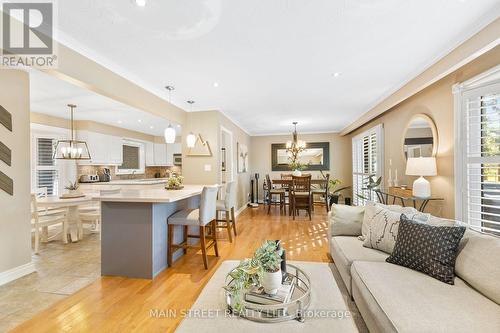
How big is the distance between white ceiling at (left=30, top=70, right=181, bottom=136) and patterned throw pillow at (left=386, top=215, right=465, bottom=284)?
172 inches

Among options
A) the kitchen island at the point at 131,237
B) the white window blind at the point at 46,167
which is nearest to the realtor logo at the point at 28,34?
the kitchen island at the point at 131,237

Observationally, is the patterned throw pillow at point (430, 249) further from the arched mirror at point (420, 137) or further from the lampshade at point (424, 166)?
the arched mirror at point (420, 137)

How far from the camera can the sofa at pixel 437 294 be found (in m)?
1.12

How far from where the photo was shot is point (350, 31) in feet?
6.61

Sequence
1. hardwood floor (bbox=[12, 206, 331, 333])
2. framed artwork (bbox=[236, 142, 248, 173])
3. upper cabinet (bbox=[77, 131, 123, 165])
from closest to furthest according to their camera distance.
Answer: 1. hardwood floor (bbox=[12, 206, 331, 333])
2. upper cabinet (bbox=[77, 131, 123, 165])
3. framed artwork (bbox=[236, 142, 248, 173])

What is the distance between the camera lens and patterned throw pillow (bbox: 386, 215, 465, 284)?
152cm

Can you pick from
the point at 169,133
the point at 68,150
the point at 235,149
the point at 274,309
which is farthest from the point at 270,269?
the point at 68,150

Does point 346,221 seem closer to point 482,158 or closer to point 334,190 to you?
point 482,158

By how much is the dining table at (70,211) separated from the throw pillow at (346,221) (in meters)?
3.57

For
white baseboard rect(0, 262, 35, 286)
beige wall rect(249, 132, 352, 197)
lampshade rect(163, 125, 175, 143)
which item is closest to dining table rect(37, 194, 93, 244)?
white baseboard rect(0, 262, 35, 286)

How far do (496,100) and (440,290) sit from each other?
2004 millimetres

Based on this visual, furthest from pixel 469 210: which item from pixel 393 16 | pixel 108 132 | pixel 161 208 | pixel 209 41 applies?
pixel 108 132

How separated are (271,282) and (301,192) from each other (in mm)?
4150

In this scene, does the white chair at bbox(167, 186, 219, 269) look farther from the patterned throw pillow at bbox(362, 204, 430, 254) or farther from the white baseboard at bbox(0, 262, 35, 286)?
the patterned throw pillow at bbox(362, 204, 430, 254)
